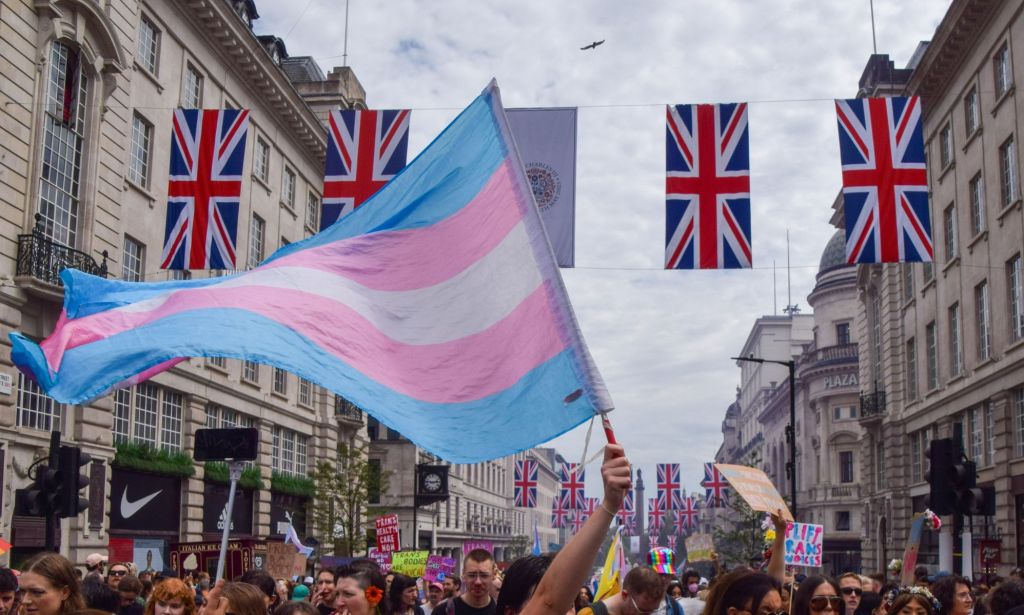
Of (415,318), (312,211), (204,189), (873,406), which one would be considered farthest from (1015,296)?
(415,318)

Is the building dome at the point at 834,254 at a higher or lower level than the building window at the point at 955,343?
higher

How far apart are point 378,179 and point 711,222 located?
572 centimetres

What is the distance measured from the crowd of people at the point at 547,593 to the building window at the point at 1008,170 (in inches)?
888

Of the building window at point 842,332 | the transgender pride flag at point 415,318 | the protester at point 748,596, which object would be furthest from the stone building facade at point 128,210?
the building window at point 842,332

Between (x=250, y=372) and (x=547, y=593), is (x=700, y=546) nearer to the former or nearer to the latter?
(x=250, y=372)

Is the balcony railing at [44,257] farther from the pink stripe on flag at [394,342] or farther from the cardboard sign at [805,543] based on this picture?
the pink stripe on flag at [394,342]

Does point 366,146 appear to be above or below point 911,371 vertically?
above

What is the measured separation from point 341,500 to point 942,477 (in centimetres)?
3148

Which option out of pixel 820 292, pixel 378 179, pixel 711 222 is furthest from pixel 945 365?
pixel 820 292

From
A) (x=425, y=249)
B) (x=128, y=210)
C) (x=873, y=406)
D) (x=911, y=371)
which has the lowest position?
(x=425, y=249)

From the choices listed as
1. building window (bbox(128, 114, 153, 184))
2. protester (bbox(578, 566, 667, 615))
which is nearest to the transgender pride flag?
protester (bbox(578, 566, 667, 615))

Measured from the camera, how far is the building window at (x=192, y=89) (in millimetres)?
33719

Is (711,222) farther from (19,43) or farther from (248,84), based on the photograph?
(248,84)

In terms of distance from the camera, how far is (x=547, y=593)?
13.4 feet
